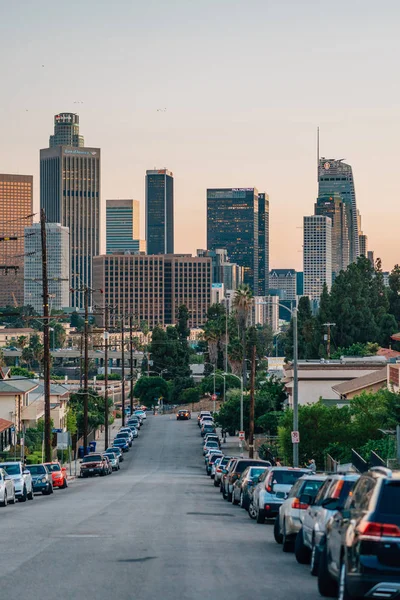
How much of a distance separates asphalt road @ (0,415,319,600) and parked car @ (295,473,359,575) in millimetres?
441

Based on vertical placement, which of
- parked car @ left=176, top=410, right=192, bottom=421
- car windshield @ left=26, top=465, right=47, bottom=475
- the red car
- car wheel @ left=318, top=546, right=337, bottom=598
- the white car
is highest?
car wheel @ left=318, top=546, right=337, bottom=598

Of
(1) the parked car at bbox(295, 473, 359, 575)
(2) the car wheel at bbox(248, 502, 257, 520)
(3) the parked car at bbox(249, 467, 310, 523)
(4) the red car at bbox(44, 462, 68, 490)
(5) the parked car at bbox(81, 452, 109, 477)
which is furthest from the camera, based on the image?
(5) the parked car at bbox(81, 452, 109, 477)

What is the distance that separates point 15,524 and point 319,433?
31370 mm

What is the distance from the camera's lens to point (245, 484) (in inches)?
1330

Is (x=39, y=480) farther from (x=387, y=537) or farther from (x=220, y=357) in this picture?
A: (x=220, y=357)

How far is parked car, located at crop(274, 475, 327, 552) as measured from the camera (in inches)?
802

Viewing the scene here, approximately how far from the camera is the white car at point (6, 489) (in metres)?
35.1

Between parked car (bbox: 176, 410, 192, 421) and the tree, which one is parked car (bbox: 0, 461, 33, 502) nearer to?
parked car (bbox: 176, 410, 192, 421)

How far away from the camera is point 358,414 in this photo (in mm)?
55469

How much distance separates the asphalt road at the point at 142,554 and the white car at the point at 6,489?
19.5 inches

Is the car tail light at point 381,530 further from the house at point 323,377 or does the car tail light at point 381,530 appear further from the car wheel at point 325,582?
the house at point 323,377

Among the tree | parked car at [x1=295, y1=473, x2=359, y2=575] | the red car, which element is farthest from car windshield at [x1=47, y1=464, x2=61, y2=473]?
the tree

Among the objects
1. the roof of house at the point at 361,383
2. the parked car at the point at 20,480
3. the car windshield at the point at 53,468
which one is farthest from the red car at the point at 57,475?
the roof of house at the point at 361,383

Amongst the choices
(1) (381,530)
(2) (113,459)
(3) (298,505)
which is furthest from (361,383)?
(1) (381,530)
